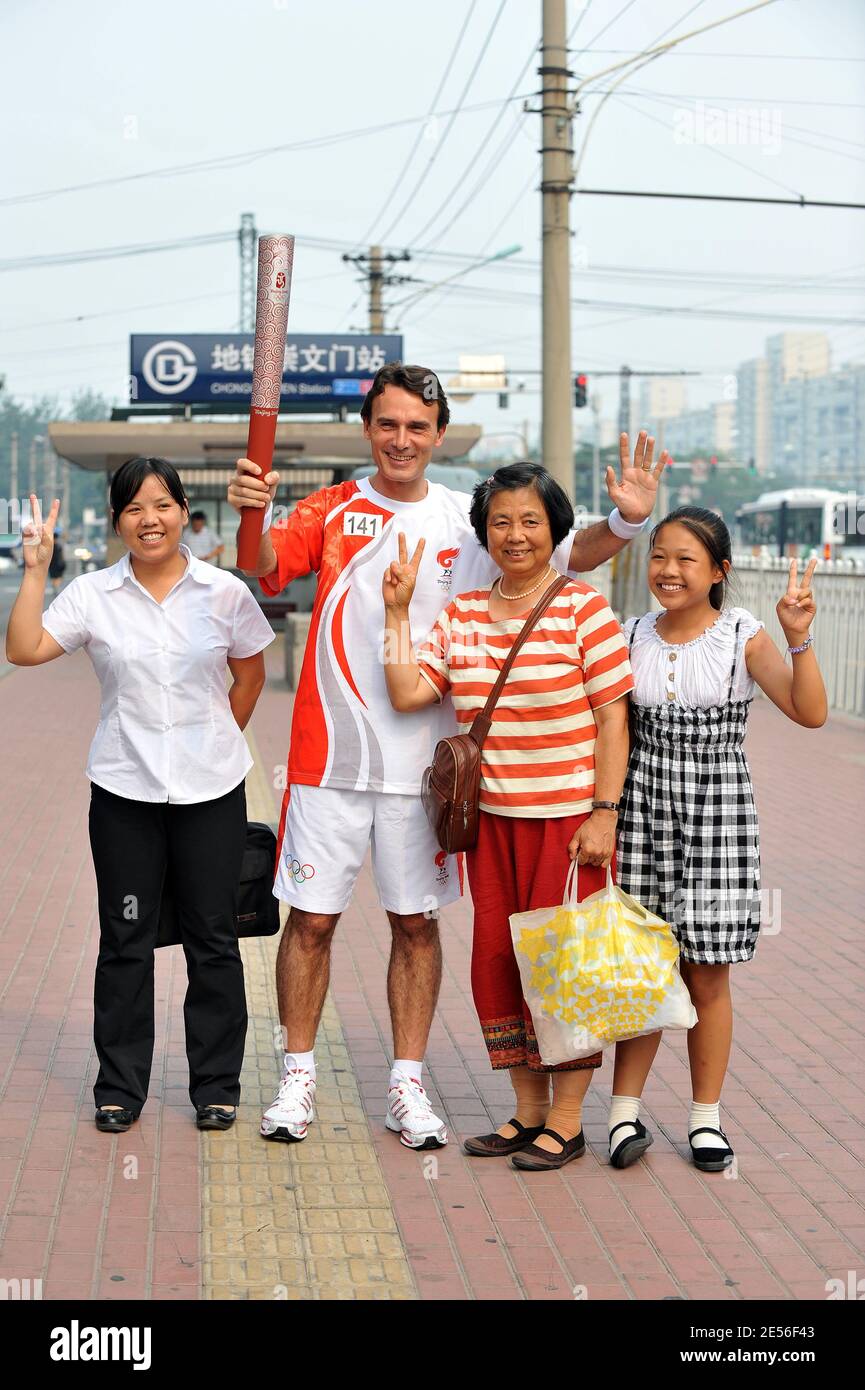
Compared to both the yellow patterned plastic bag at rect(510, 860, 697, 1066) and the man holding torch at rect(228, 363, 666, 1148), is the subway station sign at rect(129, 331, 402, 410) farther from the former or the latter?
the yellow patterned plastic bag at rect(510, 860, 697, 1066)

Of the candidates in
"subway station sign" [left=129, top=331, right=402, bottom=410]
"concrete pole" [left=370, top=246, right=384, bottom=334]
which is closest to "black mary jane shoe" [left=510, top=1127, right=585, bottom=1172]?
"subway station sign" [left=129, top=331, right=402, bottom=410]

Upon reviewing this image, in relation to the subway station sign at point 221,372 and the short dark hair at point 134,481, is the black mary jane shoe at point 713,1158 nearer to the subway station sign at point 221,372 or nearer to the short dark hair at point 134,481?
the short dark hair at point 134,481

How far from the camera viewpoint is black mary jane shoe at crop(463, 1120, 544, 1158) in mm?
4324

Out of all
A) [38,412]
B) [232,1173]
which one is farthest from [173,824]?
[38,412]

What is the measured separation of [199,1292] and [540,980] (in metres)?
1.12

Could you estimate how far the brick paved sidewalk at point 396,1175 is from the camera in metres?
3.56

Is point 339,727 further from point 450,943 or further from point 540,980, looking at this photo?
point 450,943

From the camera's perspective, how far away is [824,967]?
20.9ft

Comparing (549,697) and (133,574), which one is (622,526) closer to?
(549,697)

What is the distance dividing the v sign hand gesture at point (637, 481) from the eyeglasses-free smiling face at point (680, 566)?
0.27 feet

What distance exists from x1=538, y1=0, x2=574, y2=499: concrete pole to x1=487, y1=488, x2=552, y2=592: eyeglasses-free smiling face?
1112 cm

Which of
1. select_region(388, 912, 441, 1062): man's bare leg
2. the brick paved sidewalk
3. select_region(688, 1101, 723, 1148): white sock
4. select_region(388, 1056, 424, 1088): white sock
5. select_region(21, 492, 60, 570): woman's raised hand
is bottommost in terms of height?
the brick paved sidewalk

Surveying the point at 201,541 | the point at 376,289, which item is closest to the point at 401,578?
the point at 201,541

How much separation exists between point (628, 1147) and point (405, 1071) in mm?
634
